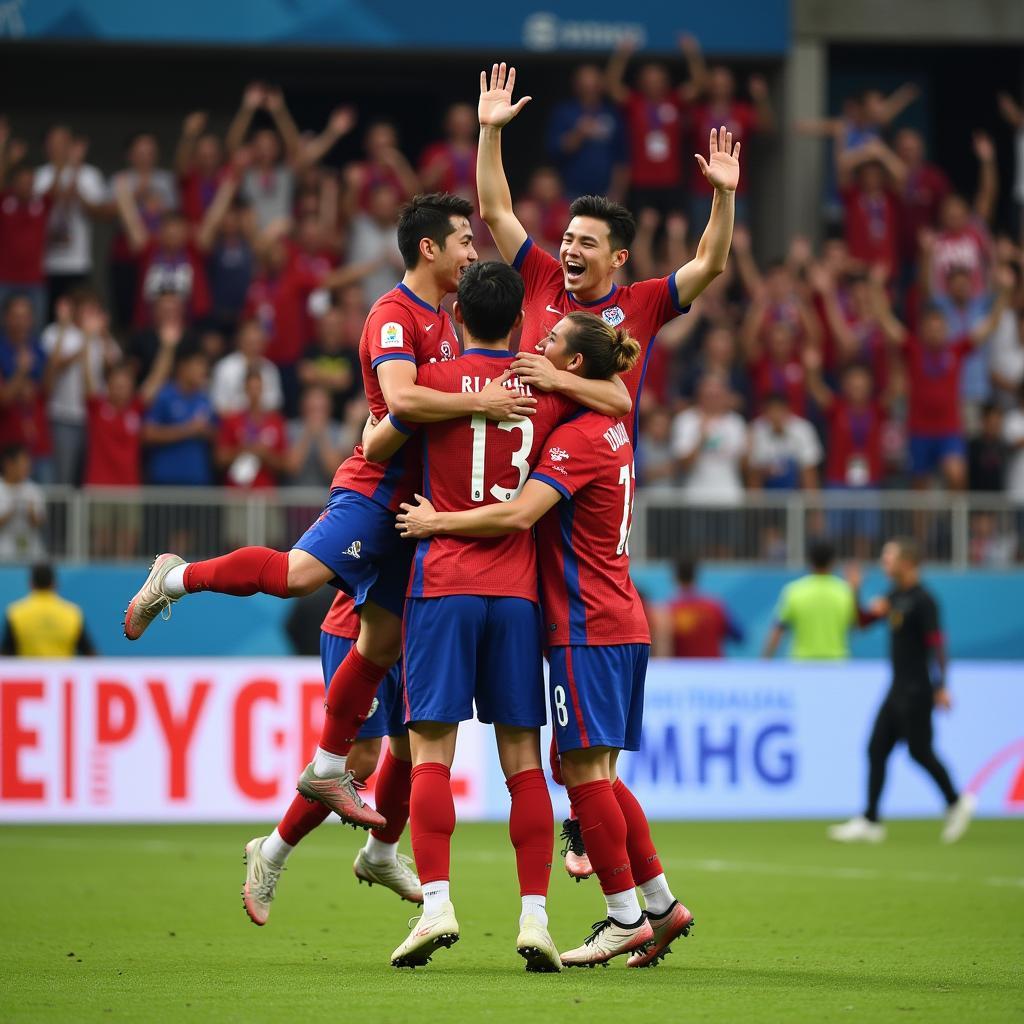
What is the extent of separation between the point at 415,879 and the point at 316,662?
674 centimetres

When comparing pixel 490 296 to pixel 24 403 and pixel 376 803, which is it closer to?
pixel 376 803

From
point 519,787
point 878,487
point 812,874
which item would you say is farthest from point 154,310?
point 519,787

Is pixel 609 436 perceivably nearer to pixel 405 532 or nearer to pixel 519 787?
pixel 405 532

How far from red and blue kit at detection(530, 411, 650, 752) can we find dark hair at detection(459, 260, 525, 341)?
49cm

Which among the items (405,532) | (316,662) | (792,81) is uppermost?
(792,81)

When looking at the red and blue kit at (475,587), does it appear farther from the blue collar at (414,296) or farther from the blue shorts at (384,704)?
the blue shorts at (384,704)

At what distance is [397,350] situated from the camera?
7719 mm

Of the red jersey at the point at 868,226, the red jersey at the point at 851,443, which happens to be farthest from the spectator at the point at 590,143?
the red jersey at the point at 851,443

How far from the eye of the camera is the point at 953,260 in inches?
815

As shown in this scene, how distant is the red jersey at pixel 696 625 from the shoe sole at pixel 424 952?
32.5 feet

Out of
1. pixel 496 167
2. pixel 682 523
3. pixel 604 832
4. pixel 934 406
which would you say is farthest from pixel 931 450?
pixel 604 832

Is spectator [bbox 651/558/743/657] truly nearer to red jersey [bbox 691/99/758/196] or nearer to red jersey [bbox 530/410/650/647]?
red jersey [bbox 691/99/758/196]

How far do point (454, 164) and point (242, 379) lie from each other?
3.52 metres

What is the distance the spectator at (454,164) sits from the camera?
1972 centimetres
